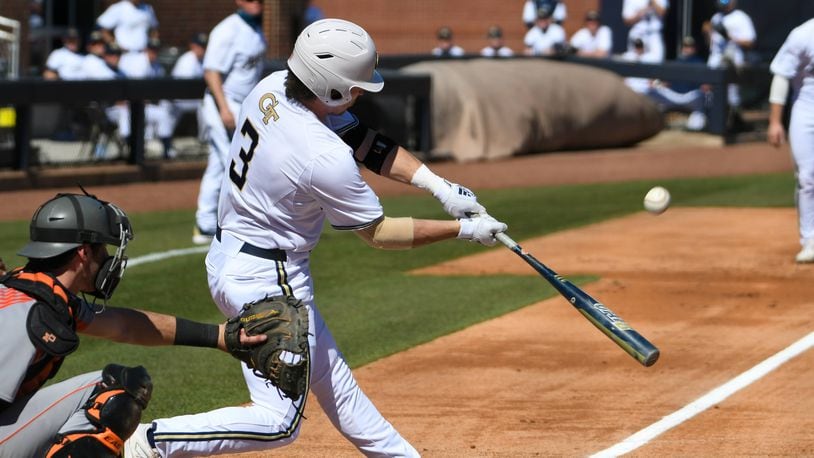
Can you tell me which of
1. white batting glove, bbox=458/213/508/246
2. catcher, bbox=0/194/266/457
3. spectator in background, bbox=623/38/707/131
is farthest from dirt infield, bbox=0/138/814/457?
spectator in background, bbox=623/38/707/131

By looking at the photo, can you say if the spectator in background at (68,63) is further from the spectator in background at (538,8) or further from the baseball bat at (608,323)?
the baseball bat at (608,323)

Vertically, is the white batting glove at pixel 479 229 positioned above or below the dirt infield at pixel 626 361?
above

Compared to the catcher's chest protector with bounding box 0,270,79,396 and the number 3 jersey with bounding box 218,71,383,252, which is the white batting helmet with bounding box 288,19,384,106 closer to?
the number 3 jersey with bounding box 218,71,383,252

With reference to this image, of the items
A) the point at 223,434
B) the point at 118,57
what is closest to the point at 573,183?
the point at 118,57

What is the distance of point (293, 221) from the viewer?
477 centimetres

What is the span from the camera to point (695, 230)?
12.4 meters

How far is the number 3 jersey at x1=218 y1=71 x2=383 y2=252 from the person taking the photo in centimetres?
462

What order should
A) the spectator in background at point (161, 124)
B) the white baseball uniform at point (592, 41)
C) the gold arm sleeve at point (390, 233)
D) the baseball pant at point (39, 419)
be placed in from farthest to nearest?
the white baseball uniform at point (592, 41) → the spectator in background at point (161, 124) → the gold arm sleeve at point (390, 233) → the baseball pant at point (39, 419)

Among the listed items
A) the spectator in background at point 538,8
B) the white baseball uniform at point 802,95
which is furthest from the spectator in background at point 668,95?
the white baseball uniform at point 802,95

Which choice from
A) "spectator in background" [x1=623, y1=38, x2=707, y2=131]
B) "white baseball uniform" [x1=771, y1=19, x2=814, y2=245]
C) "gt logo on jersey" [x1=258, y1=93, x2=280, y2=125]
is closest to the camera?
"gt logo on jersey" [x1=258, y1=93, x2=280, y2=125]

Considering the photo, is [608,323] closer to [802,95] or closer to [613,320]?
[613,320]

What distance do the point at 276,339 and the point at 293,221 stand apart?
23.0 inches

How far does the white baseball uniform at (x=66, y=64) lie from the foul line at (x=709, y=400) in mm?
12361

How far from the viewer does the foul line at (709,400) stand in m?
5.89
